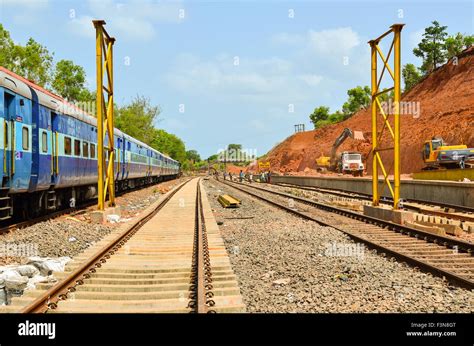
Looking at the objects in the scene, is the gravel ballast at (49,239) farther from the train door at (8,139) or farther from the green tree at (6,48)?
the green tree at (6,48)

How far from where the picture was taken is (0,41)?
44.9 meters

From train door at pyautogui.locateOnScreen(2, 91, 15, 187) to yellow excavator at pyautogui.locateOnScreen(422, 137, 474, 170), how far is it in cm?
2552

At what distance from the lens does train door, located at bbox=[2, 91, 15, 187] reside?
9.87 metres

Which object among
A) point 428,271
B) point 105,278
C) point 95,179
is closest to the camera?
point 105,278

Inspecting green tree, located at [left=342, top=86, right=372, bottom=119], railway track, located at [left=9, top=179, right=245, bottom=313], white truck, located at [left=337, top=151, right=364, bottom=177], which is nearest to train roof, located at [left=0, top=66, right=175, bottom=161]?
railway track, located at [left=9, top=179, right=245, bottom=313]

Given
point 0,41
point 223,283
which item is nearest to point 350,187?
point 223,283

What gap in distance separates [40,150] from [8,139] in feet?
6.99

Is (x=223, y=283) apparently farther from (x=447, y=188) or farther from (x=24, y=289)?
(x=447, y=188)

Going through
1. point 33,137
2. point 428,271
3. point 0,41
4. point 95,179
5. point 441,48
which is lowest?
point 428,271

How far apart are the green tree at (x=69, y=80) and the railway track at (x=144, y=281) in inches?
1964

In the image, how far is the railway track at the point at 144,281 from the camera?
5211 millimetres

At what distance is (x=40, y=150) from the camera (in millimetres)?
12180

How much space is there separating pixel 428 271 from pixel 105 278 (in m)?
5.00

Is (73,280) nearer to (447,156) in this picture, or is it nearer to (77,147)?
(77,147)
